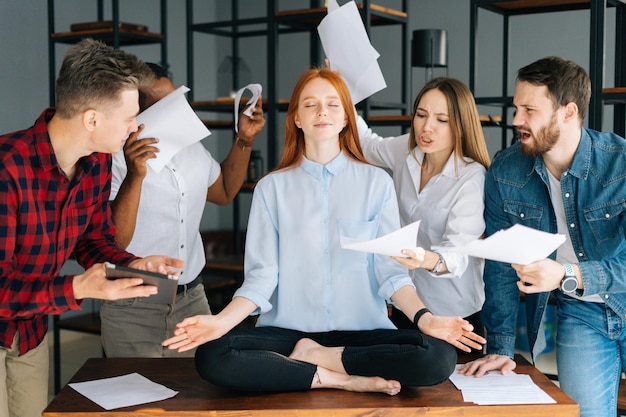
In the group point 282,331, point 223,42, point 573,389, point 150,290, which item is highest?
point 223,42

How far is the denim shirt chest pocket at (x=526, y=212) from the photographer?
2492mm

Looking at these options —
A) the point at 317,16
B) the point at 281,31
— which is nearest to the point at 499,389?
the point at 317,16

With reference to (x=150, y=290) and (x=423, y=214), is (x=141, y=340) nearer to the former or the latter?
(x=150, y=290)

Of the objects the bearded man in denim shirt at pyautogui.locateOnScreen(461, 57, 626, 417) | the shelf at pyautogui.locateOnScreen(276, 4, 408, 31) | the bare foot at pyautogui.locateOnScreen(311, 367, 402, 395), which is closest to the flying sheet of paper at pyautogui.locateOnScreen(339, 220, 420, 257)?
the bare foot at pyautogui.locateOnScreen(311, 367, 402, 395)

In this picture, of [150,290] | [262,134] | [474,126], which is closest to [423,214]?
[474,126]

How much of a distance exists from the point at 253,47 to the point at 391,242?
5.99 metres

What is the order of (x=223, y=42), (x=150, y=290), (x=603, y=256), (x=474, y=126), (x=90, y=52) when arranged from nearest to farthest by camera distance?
1. (x=150, y=290)
2. (x=90, y=52)
3. (x=603, y=256)
4. (x=474, y=126)
5. (x=223, y=42)

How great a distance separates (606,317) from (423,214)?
651 millimetres

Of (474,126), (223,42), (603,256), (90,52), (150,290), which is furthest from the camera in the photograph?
(223,42)

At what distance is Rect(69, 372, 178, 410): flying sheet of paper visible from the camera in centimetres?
221

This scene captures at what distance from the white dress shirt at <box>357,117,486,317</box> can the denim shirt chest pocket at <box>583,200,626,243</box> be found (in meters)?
0.34

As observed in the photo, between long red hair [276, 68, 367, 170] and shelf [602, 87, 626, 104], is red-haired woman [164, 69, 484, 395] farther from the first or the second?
shelf [602, 87, 626, 104]

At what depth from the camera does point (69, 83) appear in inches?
85.5

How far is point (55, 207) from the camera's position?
2213 mm
